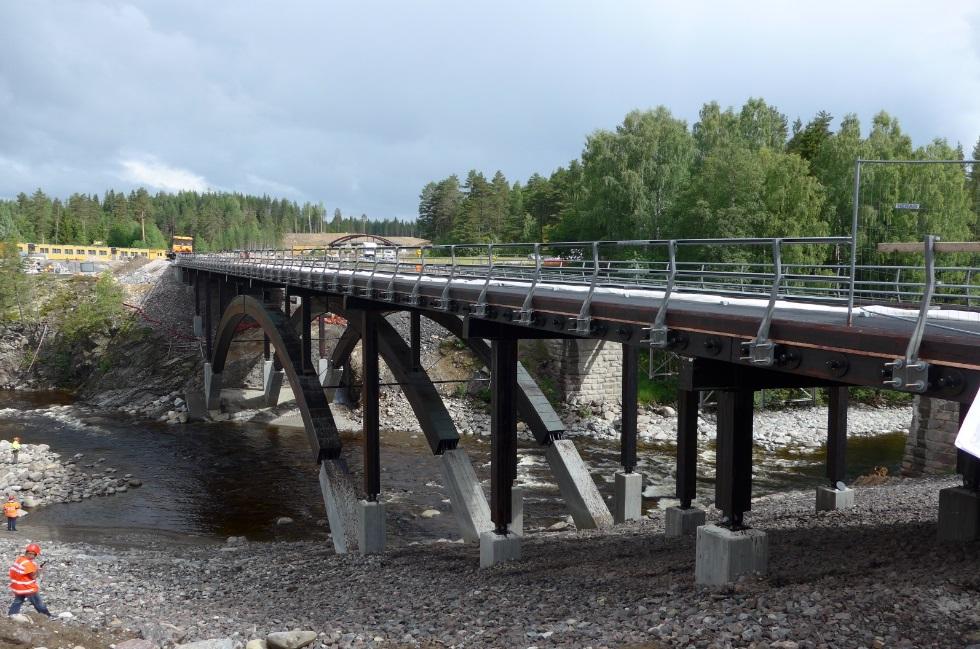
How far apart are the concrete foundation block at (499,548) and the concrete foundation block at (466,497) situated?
17.6ft

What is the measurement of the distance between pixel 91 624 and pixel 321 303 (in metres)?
18.4

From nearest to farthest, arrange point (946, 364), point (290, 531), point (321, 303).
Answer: point (946, 364)
point (290, 531)
point (321, 303)

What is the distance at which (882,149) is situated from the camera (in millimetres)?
29594


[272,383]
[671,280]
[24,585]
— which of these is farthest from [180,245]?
[671,280]

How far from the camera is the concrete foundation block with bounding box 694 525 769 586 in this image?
970 centimetres

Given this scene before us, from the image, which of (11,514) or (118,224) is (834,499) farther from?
(118,224)

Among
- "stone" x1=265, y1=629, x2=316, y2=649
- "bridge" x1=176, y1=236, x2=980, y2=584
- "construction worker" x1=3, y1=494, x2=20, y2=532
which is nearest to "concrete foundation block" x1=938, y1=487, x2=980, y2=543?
"bridge" x1=176, y1=236, x2=980, y2=584

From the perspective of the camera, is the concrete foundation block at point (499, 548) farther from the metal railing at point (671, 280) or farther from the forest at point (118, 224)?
the forest at point (118, 224)

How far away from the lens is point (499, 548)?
570 inches

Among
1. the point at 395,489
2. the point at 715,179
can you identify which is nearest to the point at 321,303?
the point at 395,489

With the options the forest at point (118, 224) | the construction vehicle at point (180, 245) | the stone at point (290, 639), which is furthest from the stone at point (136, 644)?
the forest at point (118, 224)

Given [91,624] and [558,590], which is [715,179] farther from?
[91,624]

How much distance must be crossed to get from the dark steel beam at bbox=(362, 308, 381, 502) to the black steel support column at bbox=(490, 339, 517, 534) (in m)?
5.41

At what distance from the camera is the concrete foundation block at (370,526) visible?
A: 19.1m
